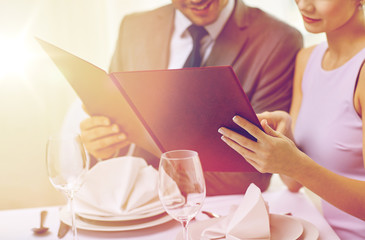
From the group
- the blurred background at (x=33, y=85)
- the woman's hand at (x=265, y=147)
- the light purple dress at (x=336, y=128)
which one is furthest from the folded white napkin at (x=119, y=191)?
the blurred background at (x=33, y=85)

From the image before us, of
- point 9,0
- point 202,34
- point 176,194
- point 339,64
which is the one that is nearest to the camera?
point 176,194

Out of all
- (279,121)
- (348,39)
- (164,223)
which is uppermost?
(348,39)

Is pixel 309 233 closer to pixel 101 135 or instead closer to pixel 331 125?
pixel 331 125

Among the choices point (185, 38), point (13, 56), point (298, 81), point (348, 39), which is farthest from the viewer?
point (13, 56)

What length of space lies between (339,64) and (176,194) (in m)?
0.77

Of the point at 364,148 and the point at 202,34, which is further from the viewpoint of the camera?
the point at 202,34

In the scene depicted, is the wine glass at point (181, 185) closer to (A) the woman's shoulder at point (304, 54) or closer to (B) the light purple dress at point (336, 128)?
(B) the light purple dress at point (336, 128)

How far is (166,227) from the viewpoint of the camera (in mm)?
867

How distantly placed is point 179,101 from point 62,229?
0.38 m

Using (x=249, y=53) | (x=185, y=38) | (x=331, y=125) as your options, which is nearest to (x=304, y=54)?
(x=249, y=53)

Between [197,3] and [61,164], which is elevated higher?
[197,3]

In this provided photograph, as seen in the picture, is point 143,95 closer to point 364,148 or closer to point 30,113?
point 364,148

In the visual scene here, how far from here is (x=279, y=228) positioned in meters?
0.77

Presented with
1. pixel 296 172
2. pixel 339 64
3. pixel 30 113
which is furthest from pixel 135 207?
pixel 30 113
